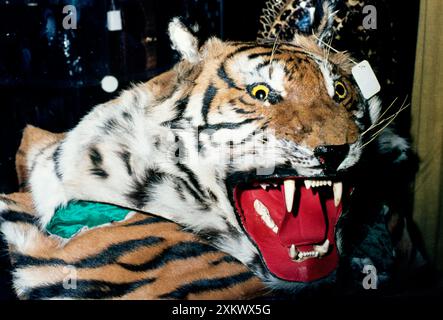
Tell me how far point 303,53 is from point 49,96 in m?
0.50

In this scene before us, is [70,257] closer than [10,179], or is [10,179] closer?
[70,257]

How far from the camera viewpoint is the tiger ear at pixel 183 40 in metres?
0.93

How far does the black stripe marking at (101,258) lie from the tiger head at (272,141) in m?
0.15

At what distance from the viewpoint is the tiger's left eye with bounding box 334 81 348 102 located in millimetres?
968

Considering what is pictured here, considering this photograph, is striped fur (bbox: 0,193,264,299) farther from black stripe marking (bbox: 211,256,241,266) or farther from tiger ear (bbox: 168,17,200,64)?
tiger ear (bbox: 168,17,200,64)

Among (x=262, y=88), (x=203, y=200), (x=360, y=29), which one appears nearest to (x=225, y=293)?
(x=203, y=200)

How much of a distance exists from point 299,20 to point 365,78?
0.62 ft

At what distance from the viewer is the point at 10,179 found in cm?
98

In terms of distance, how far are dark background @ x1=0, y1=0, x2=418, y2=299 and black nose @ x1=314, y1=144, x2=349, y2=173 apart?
31cm

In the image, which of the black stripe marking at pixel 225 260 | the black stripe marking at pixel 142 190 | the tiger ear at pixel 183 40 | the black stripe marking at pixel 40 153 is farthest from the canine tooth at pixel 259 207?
the black stripe marking at pixel 40 153

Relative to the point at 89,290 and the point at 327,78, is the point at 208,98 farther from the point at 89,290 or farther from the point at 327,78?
the point at 89,290

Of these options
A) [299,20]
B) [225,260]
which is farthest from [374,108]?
[225,260]

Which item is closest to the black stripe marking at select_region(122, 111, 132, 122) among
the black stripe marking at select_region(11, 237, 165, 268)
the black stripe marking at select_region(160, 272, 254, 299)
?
the black stripe marking at select_region(11, 237, 165, 268)

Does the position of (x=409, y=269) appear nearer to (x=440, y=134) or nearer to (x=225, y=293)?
(x=440, y=134)
